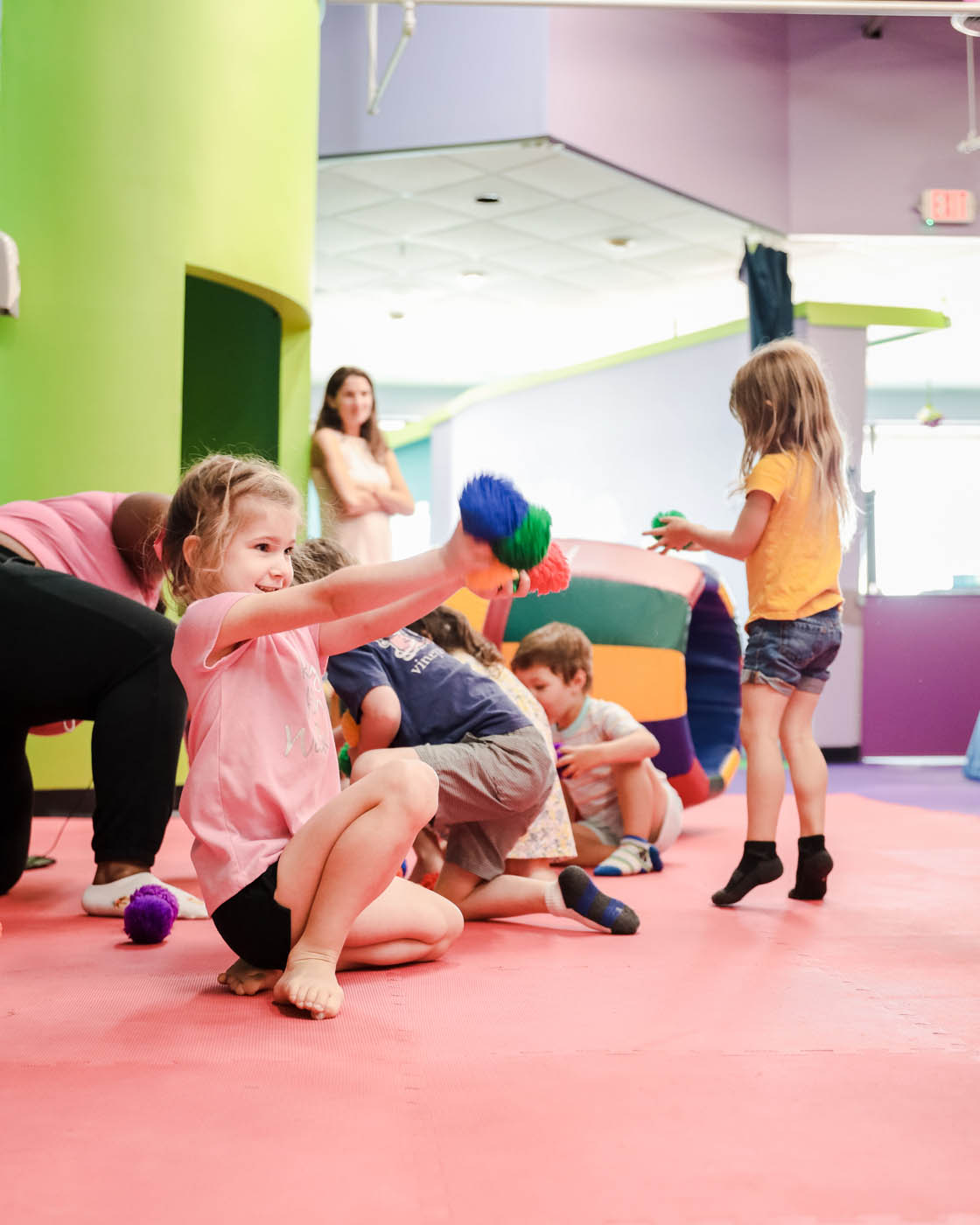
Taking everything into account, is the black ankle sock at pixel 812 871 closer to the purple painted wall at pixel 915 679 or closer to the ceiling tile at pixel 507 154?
the ceiling tile at pixel 507 154

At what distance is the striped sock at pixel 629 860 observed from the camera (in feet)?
9.99

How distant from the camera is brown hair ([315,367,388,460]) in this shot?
487 centimetres

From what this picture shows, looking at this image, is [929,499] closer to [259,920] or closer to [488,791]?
[488,791]

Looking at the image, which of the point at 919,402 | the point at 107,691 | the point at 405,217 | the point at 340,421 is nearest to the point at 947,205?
the point at 405,217

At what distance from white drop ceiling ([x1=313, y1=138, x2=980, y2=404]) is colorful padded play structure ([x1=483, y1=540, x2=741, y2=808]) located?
3116 mm

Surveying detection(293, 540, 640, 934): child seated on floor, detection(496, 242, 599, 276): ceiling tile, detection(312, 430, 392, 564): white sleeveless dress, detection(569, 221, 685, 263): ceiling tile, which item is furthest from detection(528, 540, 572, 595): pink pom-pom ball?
detection(496, 242, 599, 276): ceiling tile

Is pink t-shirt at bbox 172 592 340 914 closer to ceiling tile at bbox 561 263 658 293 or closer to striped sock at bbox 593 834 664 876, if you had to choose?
striped sock at bbox 593 834 664 876

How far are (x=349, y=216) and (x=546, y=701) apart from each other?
5.11m

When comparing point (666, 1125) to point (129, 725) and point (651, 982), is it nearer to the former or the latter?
point (651, 982)

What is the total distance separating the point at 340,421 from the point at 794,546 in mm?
2576

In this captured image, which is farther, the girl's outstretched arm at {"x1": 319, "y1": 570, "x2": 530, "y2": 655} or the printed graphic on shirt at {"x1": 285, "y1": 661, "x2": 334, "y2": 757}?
the printed graphic on shirt at {"x1": 285, "y1": 661, "x2": 334, "y2": 757}

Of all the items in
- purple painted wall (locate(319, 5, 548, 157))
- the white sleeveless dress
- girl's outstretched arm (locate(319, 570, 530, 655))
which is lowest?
girl's outstretched arm (locate(319, 570, 530, 655))

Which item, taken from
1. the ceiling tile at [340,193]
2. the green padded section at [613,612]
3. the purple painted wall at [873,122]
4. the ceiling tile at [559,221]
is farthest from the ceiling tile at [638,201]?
the green padded section at [613,612]

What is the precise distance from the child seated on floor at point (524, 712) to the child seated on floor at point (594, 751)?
229 millimetres
